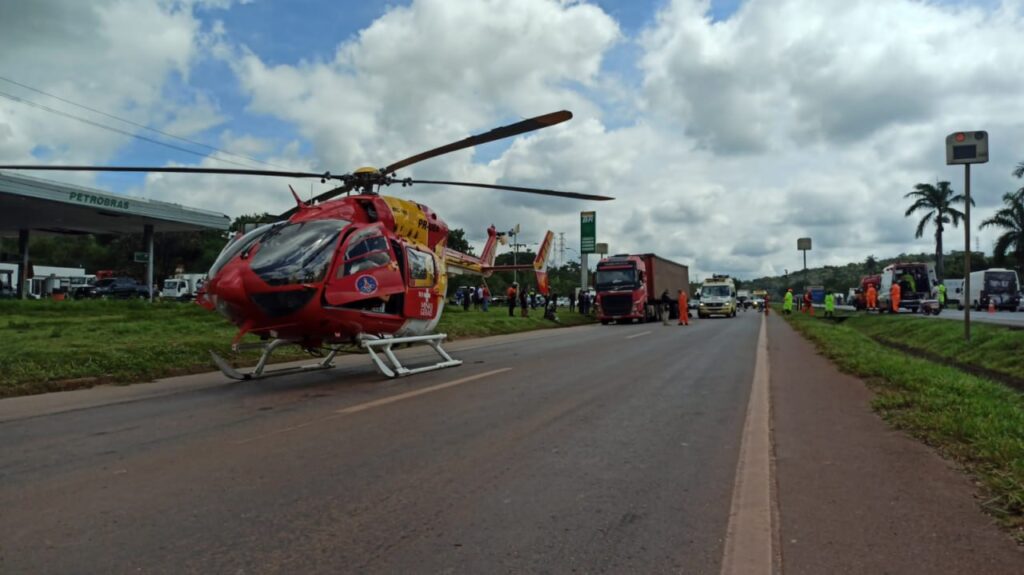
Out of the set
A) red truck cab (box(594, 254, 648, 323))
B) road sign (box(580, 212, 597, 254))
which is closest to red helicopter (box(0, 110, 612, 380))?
red truck cab (box(594, 254, 648, 323))

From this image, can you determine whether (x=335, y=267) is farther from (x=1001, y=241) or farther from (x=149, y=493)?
(x=1001, y=241)

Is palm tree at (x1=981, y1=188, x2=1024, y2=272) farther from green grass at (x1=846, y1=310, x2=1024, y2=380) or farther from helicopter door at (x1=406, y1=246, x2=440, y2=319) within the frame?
helicopter door at (x1=406, y1=246, x2=440, y2=319)

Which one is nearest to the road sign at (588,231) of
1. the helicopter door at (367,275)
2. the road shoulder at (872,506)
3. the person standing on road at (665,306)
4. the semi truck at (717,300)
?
the person standing on road at (665,306)

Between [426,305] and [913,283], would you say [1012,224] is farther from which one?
[426,305]

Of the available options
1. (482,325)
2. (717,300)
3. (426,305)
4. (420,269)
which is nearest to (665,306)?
(717,300)

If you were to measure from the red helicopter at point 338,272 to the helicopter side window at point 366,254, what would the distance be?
14 mm

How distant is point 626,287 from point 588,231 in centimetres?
1049

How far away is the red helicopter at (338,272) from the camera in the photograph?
27.4 feet

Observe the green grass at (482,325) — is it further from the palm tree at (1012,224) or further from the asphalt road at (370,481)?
the palm tree at (1012,224)

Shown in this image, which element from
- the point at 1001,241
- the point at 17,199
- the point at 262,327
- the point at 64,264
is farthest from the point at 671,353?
the point at 64,264

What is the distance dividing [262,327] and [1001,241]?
6076 cm

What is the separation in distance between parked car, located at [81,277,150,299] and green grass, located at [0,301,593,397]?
17.0m

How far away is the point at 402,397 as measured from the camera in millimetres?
7984

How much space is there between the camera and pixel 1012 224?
51.6 metres
